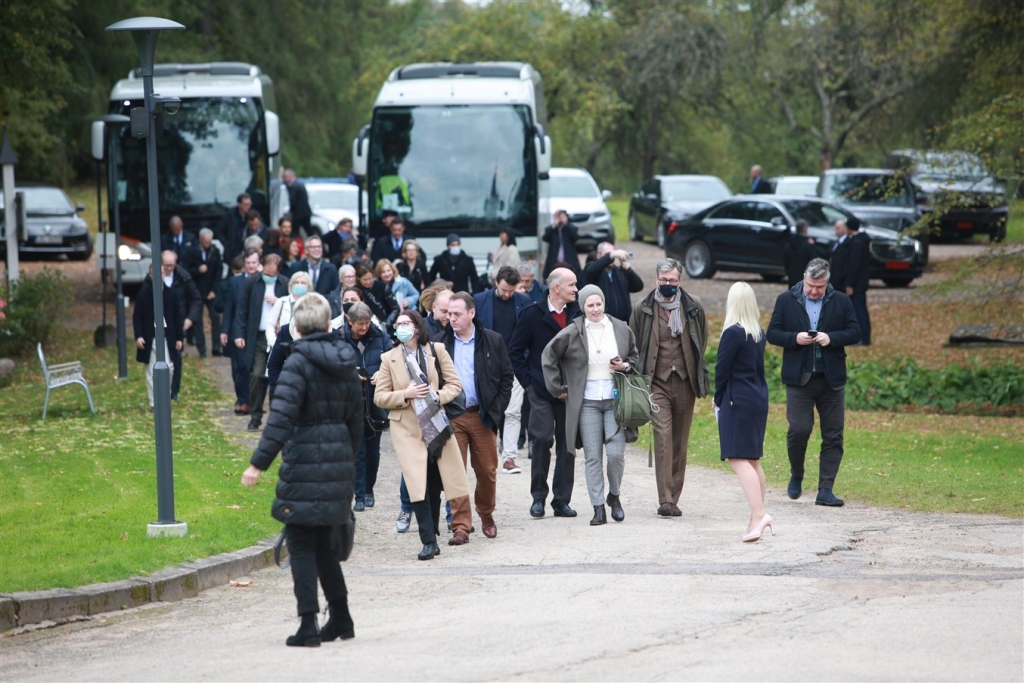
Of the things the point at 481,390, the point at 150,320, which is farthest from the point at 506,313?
the point at 150,320

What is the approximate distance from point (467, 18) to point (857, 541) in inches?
1474

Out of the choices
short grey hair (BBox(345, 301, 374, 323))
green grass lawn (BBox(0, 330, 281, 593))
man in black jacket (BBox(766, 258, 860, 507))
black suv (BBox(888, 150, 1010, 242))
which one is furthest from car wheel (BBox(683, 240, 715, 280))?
short grey hair (BBox(345, 301, 374, 323))

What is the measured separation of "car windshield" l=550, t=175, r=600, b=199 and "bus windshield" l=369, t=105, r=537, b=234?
9487mm

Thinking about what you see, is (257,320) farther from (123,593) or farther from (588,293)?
(123,593)

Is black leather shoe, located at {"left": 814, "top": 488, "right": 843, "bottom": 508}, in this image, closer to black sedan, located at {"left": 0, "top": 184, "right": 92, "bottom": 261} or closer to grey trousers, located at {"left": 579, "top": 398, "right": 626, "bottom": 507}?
grey trousers, located at {"left": 579, "top": 398, "right": 626, "bottom": 507}

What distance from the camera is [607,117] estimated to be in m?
45.1

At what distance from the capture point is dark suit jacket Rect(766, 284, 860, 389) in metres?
11.6

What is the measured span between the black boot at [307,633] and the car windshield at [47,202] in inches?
1165

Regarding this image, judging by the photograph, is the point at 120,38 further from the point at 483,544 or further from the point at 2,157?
the point at 483,544

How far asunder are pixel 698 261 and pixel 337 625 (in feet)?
77.5

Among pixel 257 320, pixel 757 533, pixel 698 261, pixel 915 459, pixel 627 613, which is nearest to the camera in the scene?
pixel 627 613

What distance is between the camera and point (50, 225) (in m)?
34.8

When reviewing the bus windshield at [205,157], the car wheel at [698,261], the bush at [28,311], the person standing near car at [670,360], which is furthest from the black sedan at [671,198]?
the person standing near car at [670,360]

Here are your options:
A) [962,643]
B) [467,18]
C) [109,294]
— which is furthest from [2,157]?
[467,18]
